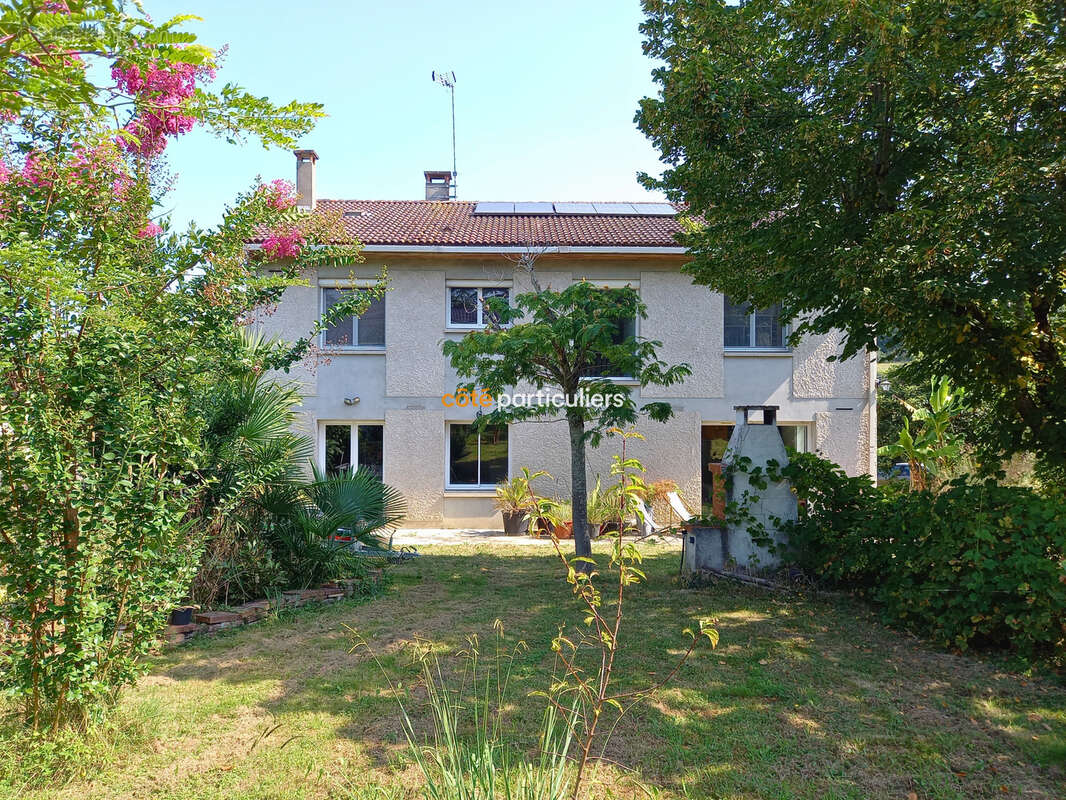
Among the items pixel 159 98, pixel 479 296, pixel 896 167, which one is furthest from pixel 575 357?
pixel 479 296

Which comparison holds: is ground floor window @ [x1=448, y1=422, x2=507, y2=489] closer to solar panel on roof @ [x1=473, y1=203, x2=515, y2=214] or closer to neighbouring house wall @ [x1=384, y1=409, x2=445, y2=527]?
neighbouring house wall @ [x1=384, y1=409, x2=445, y2=527]

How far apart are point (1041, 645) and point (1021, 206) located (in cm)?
338

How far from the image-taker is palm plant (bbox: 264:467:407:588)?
752cm

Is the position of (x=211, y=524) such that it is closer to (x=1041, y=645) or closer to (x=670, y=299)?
(x=1041, y=645)

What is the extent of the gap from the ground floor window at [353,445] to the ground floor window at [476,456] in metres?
1.53

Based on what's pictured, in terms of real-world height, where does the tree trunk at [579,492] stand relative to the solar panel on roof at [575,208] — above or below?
below

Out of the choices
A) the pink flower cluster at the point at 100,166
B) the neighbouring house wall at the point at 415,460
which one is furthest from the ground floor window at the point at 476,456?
the pink flower cluster at the point at 100,166

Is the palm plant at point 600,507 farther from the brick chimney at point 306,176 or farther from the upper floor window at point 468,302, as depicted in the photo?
the brick chimney at point 306,176

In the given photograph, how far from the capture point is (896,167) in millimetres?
6273

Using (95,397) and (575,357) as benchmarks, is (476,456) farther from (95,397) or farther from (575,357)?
(95,397)

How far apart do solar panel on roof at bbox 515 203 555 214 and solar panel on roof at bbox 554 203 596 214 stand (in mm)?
226

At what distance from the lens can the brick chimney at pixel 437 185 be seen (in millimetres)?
19875

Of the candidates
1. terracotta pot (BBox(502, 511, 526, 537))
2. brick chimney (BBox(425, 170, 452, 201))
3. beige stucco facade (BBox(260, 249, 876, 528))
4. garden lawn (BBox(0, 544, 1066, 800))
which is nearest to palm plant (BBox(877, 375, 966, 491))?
beige stucco facade (BBox(260, 249, 876, 528))

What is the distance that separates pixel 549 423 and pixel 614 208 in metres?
6.84
